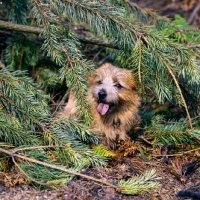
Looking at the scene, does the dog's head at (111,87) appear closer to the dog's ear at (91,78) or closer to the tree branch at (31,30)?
the dog's ear at (91,78)

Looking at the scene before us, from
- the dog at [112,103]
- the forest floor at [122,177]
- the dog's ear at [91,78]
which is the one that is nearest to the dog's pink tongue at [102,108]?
the dog at [112,103]

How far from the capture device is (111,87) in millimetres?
4855

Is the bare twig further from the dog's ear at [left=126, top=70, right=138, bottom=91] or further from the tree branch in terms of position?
the dog's ear at [left=126, top=70, right=138, bottom=91]

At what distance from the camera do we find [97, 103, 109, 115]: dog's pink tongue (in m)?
4.80

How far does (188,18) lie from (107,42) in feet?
15.4

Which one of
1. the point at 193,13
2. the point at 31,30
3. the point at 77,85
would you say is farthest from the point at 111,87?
the point at 193,13

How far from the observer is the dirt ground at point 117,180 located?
12.5 ft

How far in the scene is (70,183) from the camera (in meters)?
3.93

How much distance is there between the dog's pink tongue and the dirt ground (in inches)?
18.4

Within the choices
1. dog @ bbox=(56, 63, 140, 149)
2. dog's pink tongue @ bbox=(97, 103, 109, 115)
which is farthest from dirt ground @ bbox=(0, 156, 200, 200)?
dog's pink tongue @ bbox=(97, 103, 109, 115)

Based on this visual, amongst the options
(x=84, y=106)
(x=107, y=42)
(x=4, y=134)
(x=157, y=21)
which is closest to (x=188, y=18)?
(x=157, y=21)

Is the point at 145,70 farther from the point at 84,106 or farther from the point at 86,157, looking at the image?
the point at 86,157

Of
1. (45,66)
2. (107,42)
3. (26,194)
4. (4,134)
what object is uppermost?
(107,42)

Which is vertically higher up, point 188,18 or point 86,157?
point 188,18
